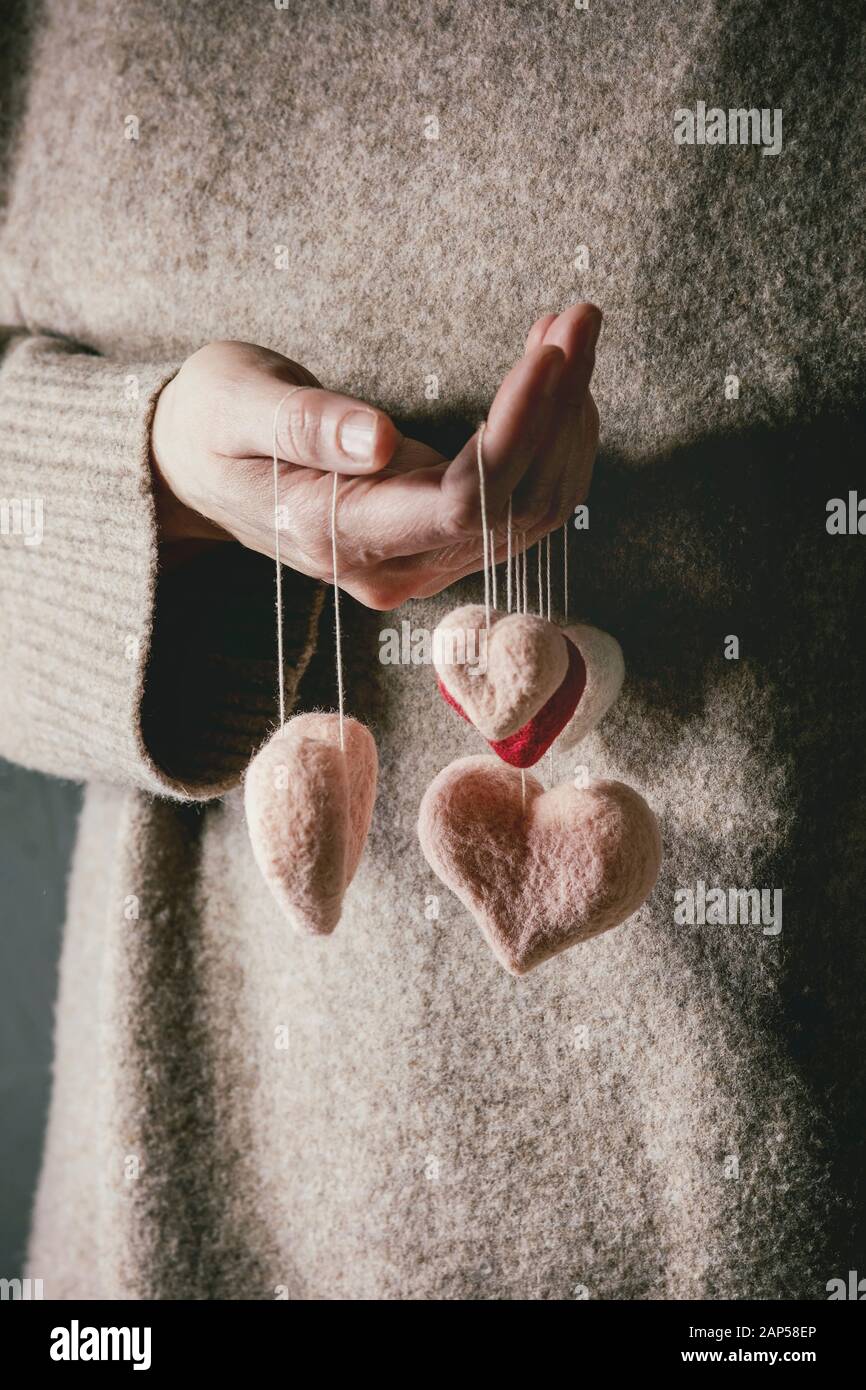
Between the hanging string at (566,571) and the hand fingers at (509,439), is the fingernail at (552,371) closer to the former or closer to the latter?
the hand fingers at (509,439)

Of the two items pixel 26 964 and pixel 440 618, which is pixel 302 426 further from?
pixel 26 964

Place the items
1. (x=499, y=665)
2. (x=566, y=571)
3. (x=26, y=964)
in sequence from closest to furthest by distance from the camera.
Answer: (x=499, y=665), (x=566, y=571), (x=26, y=964)

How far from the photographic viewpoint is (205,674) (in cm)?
60

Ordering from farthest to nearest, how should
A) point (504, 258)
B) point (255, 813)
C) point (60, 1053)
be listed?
point (60, 1053), point (504, 258), point (255, 813)

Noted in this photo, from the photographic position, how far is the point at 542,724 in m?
0.41

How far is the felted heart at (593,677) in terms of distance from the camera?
0.47 meters

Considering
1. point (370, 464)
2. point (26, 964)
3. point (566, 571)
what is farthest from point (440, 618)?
point (26, 964)

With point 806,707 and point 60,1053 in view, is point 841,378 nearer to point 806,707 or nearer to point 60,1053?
point 806,707

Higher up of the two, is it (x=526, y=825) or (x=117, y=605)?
(x=117, y=605)

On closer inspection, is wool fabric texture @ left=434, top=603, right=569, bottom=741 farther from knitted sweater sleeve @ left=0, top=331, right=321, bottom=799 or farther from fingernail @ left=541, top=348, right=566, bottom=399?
knitted sweater sleeve @ left=0, top=331, right=321, bottom=799

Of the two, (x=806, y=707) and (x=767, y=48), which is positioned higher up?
(x=767, y=48)

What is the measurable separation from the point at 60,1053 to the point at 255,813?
0.55 m

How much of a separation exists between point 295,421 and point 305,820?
0.17 meters
